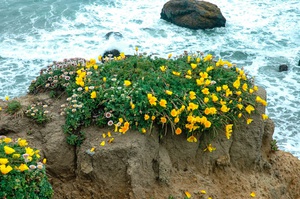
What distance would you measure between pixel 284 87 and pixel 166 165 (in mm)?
8447

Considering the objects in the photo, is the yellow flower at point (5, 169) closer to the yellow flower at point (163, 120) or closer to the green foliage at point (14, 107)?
the green foliage at point (14, 107)

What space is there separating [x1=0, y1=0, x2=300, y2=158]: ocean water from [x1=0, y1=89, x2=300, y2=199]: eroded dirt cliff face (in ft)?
17.0

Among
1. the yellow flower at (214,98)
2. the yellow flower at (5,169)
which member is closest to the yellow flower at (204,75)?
the yellow flower at (214,98)

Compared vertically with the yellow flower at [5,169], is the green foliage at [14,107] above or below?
below

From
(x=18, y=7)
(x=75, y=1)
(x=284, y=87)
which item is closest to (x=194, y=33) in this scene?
(x=284, y=87)

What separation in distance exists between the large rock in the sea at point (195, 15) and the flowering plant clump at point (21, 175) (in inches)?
537

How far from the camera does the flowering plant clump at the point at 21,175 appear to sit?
3.00 m

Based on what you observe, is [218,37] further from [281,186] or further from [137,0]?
[281,186]

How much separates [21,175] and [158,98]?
164 centimetres

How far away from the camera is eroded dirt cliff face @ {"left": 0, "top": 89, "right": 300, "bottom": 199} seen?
3938 millimetres

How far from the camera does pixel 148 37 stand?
51.8ft

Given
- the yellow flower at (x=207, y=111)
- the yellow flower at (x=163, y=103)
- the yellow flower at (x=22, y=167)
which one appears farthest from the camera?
the yellow flower at (x=207, y=111)

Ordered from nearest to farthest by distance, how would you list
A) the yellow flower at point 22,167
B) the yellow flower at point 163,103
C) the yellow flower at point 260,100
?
the yellow flower at point 22,167, the yellow flower at point 163,103, the yellow flower at point 260,100

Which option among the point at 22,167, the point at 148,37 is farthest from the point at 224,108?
the point at 148,37
